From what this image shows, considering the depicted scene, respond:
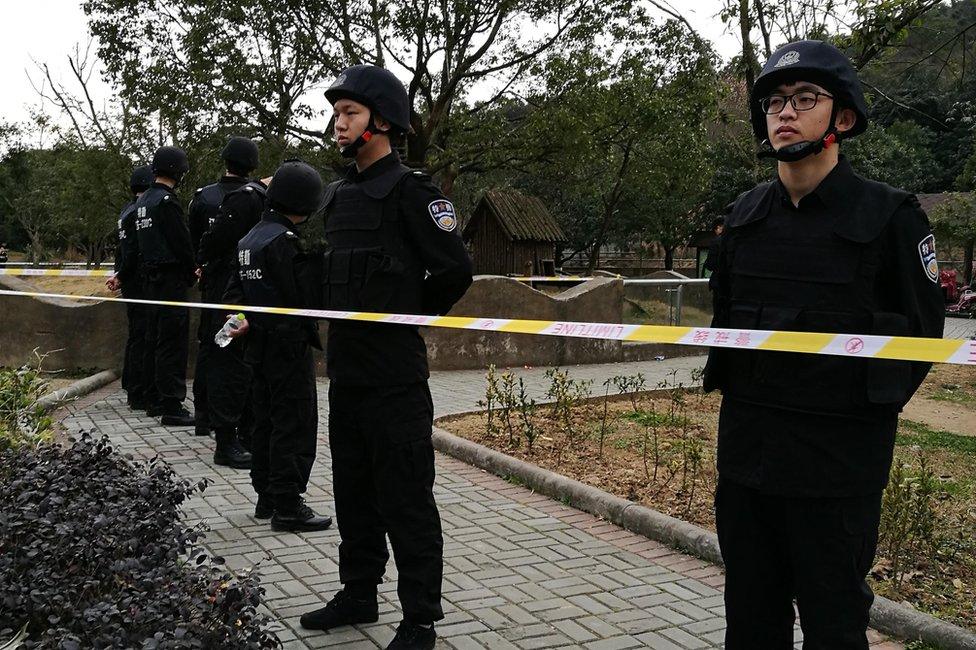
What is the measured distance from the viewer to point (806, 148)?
266 cm

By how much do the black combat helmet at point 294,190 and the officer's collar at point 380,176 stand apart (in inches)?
62.5

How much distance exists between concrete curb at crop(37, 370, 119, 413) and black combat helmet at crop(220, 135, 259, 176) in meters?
2.52

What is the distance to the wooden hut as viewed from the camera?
2743 centimetres

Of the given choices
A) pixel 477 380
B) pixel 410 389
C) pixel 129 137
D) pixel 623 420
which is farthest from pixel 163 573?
pixel 129 137

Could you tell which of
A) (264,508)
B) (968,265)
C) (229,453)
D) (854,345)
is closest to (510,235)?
(229,453)

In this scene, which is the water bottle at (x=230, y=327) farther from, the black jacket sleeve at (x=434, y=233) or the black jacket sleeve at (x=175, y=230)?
the black jacket sleeve at (x=175, y=230)

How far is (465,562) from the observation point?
506 centimetres

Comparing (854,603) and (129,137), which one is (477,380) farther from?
(129,137)

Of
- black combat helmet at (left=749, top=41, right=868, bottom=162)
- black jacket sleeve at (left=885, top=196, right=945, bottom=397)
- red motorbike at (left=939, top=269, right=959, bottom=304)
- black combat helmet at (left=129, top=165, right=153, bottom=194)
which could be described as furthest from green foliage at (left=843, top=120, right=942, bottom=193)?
black jacket sleeve at (left=885, top=196, right=945, bottom=397)

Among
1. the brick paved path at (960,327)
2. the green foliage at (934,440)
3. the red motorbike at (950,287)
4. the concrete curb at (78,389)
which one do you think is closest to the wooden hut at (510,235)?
the brick paved path at (960,327)

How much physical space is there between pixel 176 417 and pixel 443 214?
5.36 meters

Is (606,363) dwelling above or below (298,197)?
below

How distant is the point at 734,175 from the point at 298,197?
116ft

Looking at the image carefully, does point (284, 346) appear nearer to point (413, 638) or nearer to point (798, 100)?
point (413, 638)
